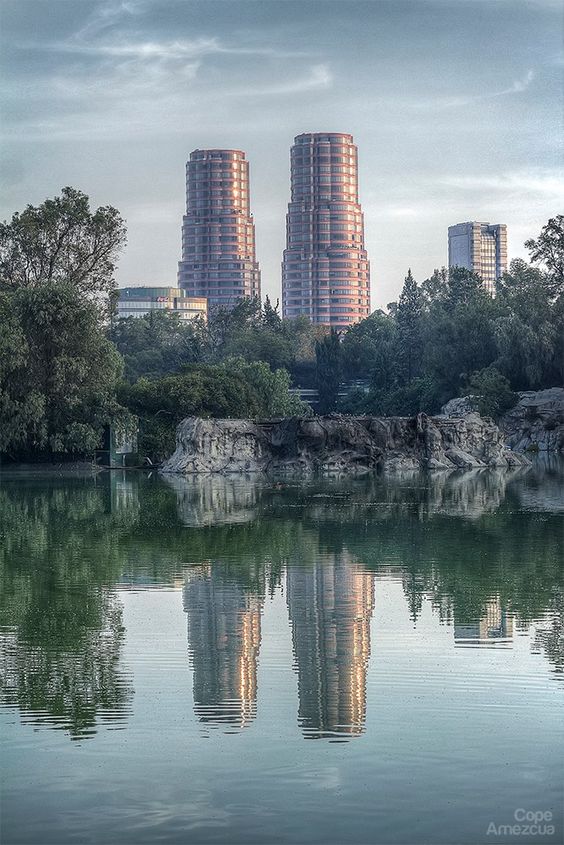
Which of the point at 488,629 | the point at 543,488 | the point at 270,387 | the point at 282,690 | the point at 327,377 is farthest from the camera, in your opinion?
the point at 327,377

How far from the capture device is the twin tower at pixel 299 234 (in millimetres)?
183250

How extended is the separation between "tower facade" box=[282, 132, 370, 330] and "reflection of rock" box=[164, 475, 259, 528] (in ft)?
472

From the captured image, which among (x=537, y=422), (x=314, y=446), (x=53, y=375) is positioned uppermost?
(x=53, y=375)

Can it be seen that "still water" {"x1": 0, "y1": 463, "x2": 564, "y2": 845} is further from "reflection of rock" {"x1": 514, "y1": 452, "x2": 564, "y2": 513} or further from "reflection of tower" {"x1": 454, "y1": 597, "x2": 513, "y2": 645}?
"reflection of rock" {"x1": 514, "y1": 452, "x2": 564, "y2": 513}

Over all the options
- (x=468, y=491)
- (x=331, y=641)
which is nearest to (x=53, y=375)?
(x=468, y=491)

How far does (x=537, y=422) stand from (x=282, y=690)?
170 feet

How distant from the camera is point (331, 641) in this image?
11.1m

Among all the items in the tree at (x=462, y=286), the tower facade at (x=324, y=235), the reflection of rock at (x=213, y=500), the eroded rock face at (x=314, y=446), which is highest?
the tower facade at (x=324, y=235)

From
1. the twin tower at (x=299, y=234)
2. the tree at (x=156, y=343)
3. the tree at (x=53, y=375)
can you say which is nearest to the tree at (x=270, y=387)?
the tree at (x=53, y=375)

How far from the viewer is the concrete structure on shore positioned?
606 feet

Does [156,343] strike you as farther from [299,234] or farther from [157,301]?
[299,234]

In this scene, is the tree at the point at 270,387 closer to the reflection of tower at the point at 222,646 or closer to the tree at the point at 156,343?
the tree at the point at 156,343

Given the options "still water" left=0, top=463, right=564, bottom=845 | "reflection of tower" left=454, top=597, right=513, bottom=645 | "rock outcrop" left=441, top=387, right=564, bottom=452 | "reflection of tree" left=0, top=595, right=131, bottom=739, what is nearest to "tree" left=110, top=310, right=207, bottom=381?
"rock outcrop" left=441, top=387, right=564, bottom=452

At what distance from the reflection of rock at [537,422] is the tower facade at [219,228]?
5059 inches
